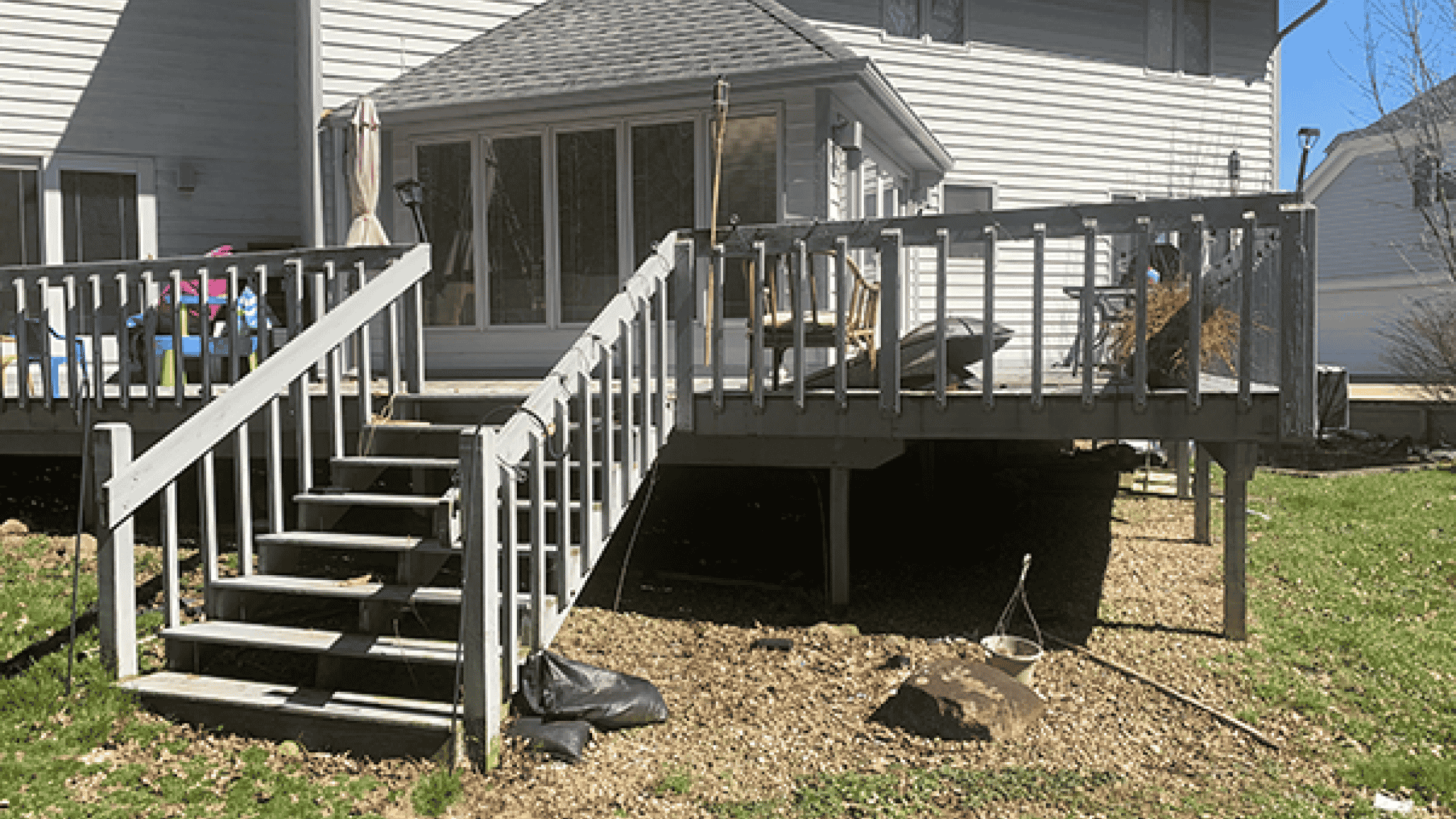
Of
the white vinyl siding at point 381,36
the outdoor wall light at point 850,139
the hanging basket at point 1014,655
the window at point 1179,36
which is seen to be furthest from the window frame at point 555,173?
the window at point 1179,36

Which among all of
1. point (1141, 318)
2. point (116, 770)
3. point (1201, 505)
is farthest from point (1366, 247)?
point (116, 770)

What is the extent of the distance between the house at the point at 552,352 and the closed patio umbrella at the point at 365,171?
2.84 feet

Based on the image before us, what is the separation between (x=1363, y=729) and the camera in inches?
181

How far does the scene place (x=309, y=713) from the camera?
4.06m

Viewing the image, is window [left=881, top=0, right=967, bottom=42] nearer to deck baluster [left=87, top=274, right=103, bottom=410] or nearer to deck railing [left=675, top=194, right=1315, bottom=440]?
deck railing [left=675, top=194, right=1315, bottom=440]

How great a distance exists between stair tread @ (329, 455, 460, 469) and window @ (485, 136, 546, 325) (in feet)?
11.8

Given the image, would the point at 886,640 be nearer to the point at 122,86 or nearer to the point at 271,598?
the point at 271,598

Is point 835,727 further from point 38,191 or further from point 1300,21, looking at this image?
point 1300,21

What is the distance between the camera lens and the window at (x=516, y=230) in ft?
30.3

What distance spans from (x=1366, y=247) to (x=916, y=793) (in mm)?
26598

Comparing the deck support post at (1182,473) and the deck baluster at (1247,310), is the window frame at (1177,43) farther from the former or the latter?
the deck baluster at (1247,310)

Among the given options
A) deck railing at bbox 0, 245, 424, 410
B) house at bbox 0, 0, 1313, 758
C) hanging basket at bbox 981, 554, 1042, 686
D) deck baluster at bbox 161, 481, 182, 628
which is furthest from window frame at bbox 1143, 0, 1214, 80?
deck baluster at bbox 161, 481, 182, 628

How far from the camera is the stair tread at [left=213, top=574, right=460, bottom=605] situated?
453 cm

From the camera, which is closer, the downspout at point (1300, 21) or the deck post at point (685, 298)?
the deck post at point (685, 298)
